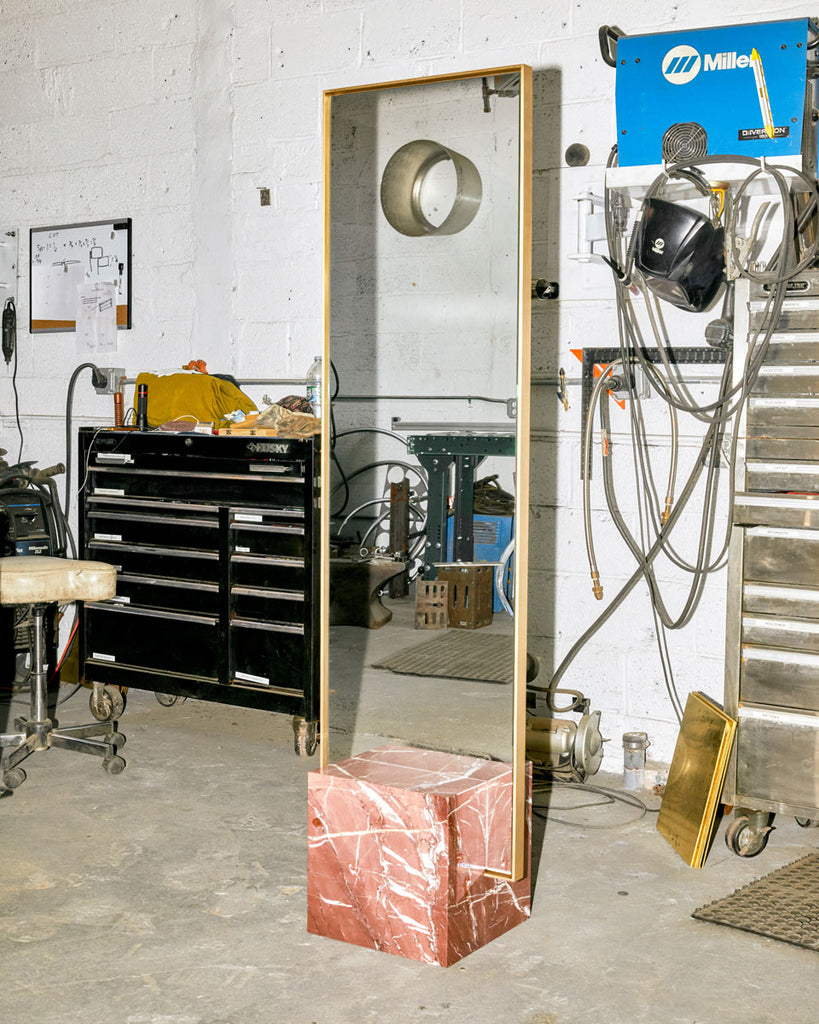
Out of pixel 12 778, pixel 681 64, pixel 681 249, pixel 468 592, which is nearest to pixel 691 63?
pixel 681 64

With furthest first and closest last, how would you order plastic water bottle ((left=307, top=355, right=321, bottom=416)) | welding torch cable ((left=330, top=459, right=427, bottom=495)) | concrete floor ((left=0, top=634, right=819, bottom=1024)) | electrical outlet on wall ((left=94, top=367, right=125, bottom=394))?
electrical outlet on wall ((left=94, top=367, right=125, bottom=394))
plastic water bottle ((left=307, top=355, right=321, bottom=416))
welding torch cable ((left=330, top=459, right=427, bottom=495))
concrete floor ((left=0, top=634, right=819, bottom=1024))

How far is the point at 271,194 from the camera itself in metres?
4.10

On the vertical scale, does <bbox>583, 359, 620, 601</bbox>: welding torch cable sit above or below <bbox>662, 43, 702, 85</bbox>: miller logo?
below


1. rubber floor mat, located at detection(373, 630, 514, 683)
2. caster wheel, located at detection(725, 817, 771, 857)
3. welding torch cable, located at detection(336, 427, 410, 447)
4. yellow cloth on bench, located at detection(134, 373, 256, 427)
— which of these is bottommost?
caster wheel, located at detection(725, 817, 771, 857)

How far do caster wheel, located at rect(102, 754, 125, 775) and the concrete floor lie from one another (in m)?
0.04

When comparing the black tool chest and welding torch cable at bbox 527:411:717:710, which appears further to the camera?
the black tool chest

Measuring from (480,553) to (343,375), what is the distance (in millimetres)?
579

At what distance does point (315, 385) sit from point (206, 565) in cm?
73

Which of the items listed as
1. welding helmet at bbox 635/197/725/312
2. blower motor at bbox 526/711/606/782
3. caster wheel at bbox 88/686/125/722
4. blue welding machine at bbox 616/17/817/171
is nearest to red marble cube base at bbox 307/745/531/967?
blower motor at bbox 526/711/606/782

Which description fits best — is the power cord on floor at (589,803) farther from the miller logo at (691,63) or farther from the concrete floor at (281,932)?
the miller logo at (691,63)

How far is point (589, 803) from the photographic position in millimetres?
3252

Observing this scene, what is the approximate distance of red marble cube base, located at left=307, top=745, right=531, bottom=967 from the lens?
7.29 feet

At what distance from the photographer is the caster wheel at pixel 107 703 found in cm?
398

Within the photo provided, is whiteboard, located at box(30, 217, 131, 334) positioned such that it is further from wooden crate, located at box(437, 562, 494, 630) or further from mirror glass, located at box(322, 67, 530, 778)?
wooden crate, located at box(437, 562, 494, 630)
